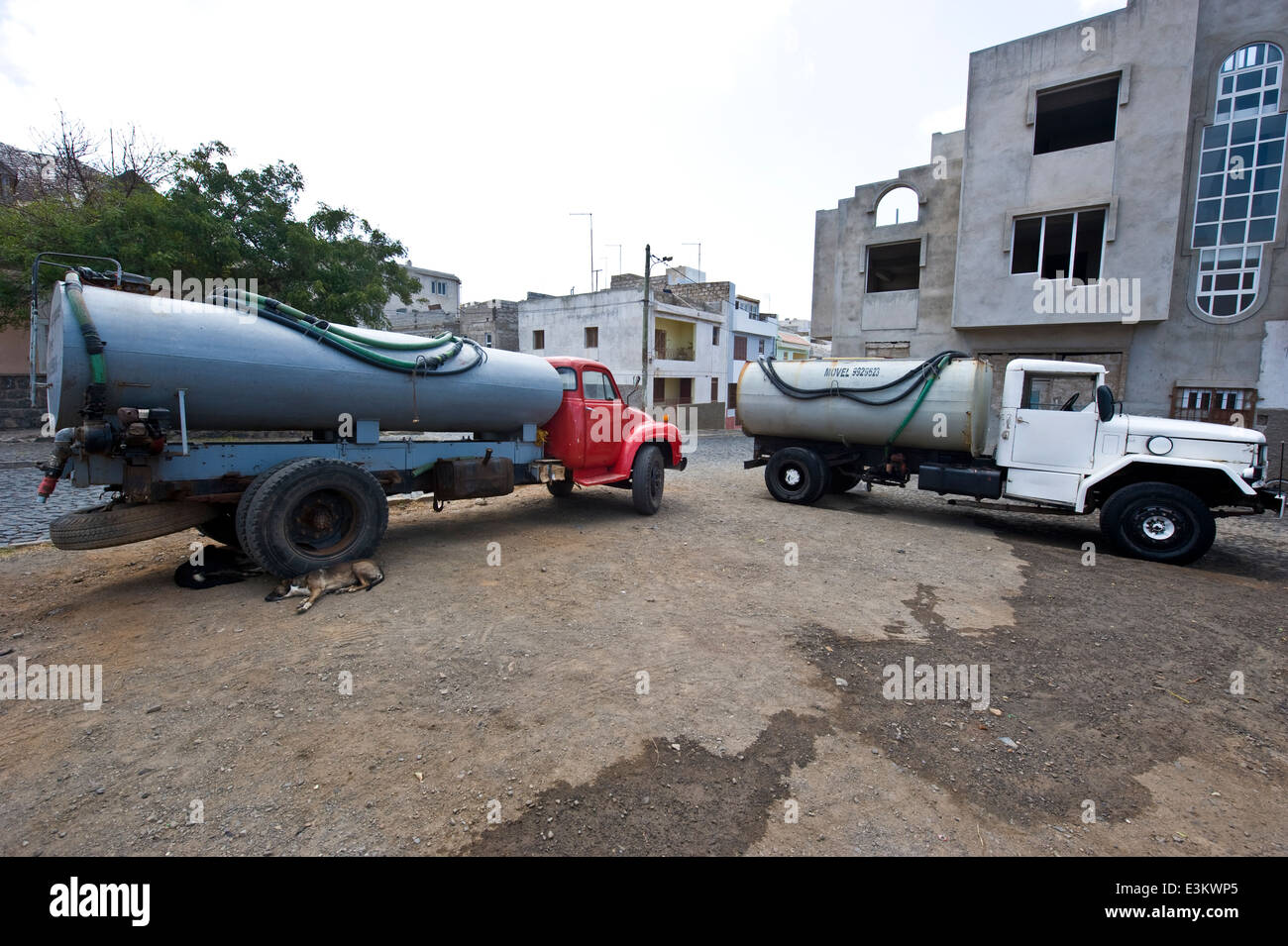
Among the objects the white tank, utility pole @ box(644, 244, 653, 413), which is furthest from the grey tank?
utility pole @ box(644, 244, 653, 413)

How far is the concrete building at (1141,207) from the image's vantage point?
542 inches

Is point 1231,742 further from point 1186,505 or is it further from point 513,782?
point 1186,505

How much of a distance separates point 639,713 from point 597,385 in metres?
6.20

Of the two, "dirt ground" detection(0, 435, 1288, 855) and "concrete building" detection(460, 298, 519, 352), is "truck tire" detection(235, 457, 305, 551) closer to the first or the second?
"dirt ground" detection(0, 435, 1288, 855)

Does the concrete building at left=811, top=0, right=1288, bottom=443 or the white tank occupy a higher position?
the concrete building at left=811, top=0, right=1288, bottom=443

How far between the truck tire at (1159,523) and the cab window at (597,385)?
705cm

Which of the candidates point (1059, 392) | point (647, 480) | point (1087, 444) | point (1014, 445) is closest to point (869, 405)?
point (1014, 445)

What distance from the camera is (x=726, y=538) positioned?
7.91 metres

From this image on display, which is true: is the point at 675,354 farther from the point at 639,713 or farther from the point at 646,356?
the point at 639,713

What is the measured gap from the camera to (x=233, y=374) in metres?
5.30

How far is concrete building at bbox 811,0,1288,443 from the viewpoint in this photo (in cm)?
1377

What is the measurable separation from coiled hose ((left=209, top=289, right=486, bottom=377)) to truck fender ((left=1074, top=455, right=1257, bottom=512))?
8.12 m
